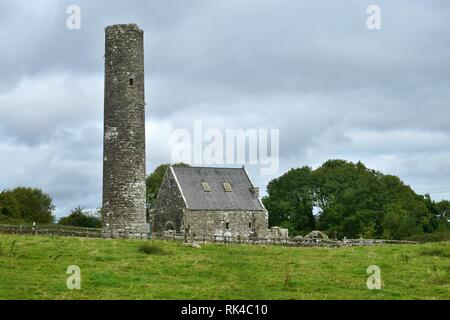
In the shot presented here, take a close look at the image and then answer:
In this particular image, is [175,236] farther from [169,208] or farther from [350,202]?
[350,202]

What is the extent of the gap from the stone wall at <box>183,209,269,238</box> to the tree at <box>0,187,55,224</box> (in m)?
19.2

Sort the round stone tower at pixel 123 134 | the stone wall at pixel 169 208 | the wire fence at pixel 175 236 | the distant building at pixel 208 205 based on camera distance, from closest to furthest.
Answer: the wire fence at pixel 175 236 → the round stone tower at pixel 123 134 → the distant building at pixel 208 205 → the stone wall at pixel 169 208

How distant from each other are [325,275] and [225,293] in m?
5.76

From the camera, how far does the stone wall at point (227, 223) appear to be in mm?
54719

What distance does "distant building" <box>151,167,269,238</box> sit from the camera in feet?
181

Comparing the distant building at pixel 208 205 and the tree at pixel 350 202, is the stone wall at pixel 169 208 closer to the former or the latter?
the distant building at pixel 208 205

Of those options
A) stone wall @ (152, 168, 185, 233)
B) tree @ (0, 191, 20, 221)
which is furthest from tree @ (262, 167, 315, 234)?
tree @ (0, 191, 20, 221)

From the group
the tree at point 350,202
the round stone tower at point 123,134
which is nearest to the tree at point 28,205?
the round stone tower at point 123,134

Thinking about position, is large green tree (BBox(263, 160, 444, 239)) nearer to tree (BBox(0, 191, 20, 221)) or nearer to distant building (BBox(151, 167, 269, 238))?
distant building (BBox(151, 167, 269, 238))

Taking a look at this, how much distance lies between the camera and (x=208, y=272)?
82.5 ft

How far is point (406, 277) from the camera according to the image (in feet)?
81.0

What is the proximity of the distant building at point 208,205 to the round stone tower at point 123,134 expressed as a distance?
38.5 ft

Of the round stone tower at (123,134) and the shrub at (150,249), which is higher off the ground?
the round stone tower at (123,134)
